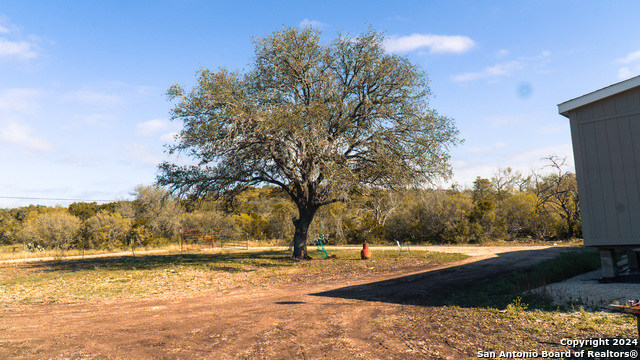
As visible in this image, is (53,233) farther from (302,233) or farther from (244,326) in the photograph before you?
(244,326)

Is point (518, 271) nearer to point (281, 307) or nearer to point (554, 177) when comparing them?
point (281, 307)

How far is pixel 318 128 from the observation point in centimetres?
1517

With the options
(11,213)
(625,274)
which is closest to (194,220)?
(625,274)

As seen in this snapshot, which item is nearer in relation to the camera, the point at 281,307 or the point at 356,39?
the point at 281,307

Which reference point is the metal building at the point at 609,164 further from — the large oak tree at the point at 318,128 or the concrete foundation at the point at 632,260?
the large oak tree at the point at 318,128

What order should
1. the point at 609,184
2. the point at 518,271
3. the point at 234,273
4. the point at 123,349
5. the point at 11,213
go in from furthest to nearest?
1. the point at 11,213
2. the point at 234,273
3. the point at 518,271
4. the point at 609,184
5. the point at 123,349

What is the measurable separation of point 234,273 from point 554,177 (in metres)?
23.8

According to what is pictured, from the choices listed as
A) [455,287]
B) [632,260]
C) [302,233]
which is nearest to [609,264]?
[632,260]

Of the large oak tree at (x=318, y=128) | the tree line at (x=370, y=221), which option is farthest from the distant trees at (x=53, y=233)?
the large oak tree at (x=318, y=128)

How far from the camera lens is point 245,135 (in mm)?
14594

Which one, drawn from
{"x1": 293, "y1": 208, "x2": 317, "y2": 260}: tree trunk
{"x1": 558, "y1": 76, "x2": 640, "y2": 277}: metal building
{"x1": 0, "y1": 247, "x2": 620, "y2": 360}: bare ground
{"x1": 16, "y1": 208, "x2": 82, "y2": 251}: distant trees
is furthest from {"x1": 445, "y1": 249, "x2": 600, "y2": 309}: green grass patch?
{"x1": 16, "y1": 208, "x2": 82, "y2": 251}: distant trees

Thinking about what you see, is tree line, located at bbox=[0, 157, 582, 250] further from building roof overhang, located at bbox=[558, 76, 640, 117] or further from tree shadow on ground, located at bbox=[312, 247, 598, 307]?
building roof overhang, located at bbox=[558, 76, 640, 117]

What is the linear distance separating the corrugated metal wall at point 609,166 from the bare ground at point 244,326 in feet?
11.9

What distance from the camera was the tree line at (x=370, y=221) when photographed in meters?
24.9
